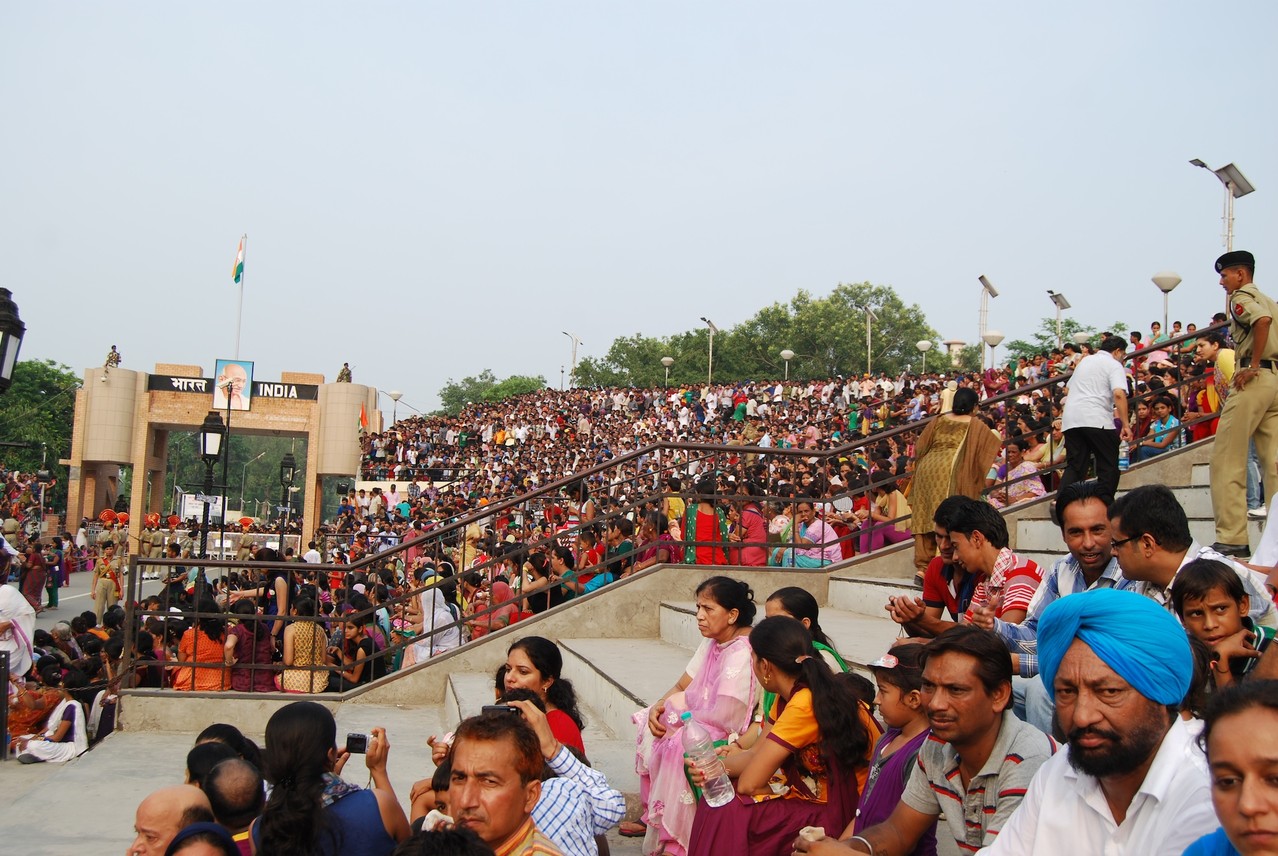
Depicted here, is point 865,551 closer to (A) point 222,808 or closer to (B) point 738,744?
(B) point 738,744

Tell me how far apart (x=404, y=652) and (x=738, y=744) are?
648 cm

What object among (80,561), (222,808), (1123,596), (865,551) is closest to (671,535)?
(865,551)

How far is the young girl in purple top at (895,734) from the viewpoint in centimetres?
374

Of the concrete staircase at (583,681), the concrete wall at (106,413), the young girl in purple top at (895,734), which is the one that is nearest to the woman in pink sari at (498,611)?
the concrete staircase at (583,681)

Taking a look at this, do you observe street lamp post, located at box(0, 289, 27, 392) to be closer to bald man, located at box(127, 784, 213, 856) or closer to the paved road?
bald man, located at box(127, 784, 213, 856)

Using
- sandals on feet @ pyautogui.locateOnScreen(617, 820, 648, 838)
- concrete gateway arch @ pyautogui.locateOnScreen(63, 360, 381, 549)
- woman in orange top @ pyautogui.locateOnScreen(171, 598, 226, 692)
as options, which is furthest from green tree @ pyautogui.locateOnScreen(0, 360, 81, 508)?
sandals on feet @ pyautogui.locateOnScreen(617, 820, 648, 838)

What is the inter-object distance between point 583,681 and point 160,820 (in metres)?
5.48

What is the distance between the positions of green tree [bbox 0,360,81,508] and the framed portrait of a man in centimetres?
2175

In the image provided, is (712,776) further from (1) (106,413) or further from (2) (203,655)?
(1) (106,413)

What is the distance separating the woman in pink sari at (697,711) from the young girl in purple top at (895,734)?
1.09m

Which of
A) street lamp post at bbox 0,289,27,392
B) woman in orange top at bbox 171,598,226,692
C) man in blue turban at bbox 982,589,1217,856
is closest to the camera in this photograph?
man in blue turban at bbox 982,589,1217,856

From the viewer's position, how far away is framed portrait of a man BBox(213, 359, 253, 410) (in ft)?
146

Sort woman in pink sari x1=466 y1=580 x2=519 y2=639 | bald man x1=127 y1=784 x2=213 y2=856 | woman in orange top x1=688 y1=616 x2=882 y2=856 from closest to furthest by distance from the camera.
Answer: bald man x1=127 y1=784 x2=213 y2=856 < woman in orange top x1=688 y1=616 x2=882 y2=856 < woman in pink sari x1=466 y1=580 x2=519 y2=639

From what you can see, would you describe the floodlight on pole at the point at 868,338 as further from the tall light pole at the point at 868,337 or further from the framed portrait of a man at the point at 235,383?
the framed portrait of a man at the point at 235,383
